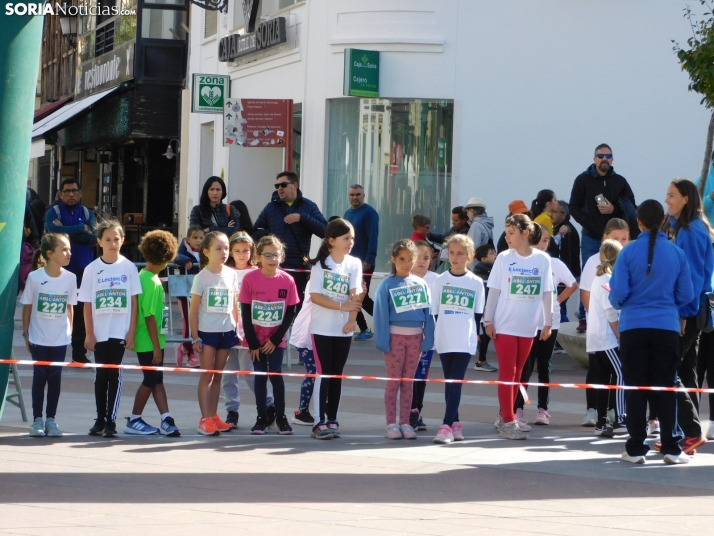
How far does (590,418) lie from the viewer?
10.2m

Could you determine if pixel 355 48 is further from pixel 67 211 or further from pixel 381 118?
pixel 67 211

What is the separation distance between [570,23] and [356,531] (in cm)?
1316

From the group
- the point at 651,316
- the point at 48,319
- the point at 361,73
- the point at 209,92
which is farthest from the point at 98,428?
the point at 209,92

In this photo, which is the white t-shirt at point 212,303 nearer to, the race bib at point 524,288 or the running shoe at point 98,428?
the running shoe at point 98,428

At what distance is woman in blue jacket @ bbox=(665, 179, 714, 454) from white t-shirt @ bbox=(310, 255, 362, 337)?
96.0 inches

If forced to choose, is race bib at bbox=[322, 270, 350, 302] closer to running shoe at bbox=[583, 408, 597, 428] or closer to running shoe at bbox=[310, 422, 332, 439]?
running shoe at bbox=[310, 422, 332, 439]

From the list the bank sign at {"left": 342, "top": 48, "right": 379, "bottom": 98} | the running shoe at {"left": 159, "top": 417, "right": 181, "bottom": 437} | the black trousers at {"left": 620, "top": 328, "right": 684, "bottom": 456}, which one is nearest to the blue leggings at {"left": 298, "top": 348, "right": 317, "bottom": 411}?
the running shoe at {"left": 159, "top": 417, "right": 181, "bottom": 437}

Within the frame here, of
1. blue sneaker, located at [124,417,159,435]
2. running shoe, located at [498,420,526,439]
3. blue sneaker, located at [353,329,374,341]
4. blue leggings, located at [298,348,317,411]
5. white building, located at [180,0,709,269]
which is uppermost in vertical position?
white building, located at [180,0,709,269]

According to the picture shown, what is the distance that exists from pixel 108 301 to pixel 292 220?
201 inches

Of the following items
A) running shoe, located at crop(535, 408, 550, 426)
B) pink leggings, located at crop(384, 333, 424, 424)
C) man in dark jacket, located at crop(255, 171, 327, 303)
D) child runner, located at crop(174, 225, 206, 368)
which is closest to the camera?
pink leggings, located at crop(384, 333, 424, 424)

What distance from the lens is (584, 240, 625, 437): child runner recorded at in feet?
31.8

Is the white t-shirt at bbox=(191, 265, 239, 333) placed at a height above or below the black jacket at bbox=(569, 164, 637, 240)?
below

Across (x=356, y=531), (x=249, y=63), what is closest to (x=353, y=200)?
(x=249, y=63)

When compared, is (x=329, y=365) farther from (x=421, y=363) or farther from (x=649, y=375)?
(x=649, y=375)
